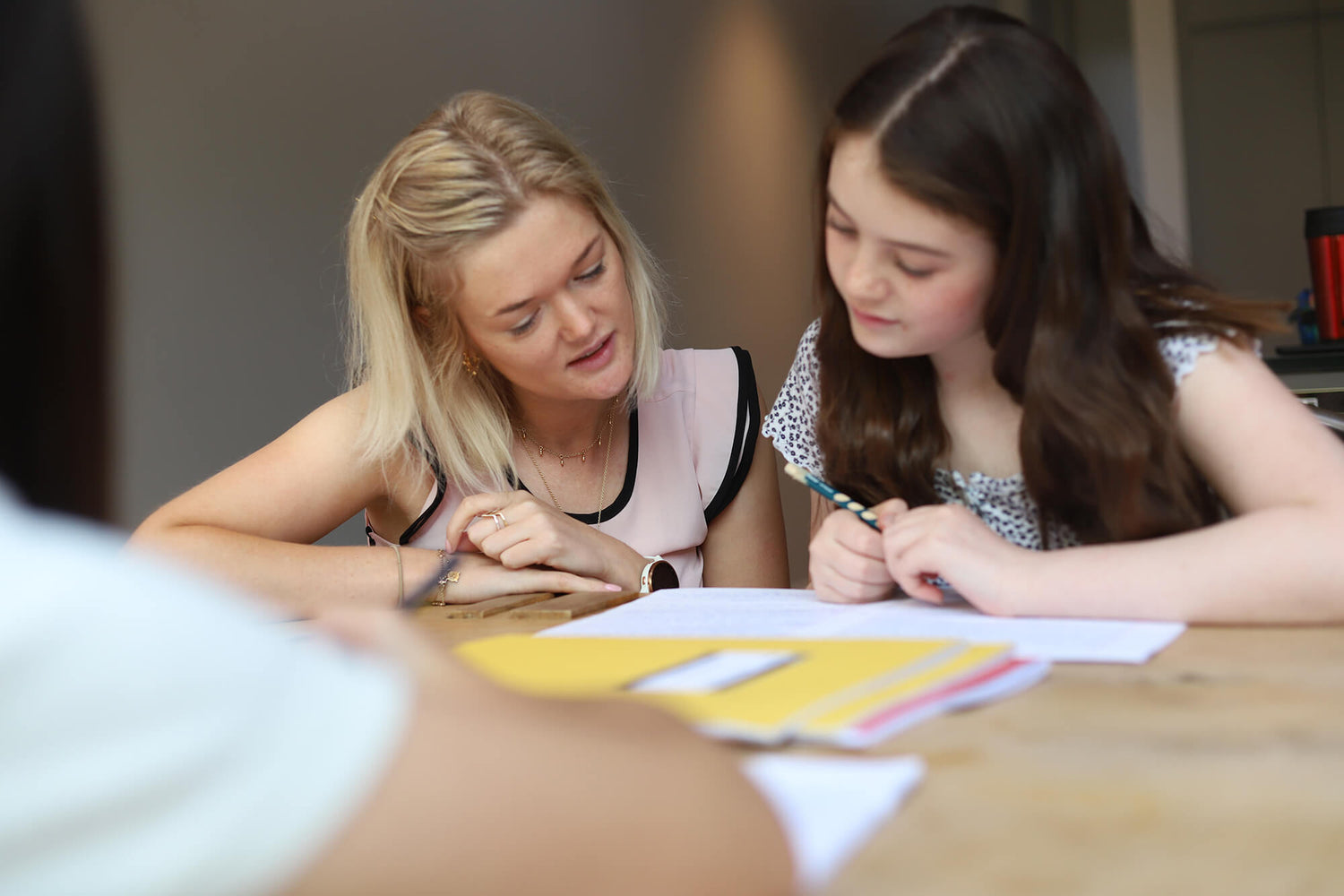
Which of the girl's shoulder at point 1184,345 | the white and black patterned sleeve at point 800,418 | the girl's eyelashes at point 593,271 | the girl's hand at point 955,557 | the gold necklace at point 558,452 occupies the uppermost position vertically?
the girl's eyelashes at point 593,271

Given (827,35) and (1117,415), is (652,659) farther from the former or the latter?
(827,35)

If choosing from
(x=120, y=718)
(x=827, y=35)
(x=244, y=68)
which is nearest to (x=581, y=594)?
(x=120, y=718)

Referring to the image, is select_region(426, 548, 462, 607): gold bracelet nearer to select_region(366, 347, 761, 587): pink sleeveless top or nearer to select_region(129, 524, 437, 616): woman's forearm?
select_region(129, 524, 437, 616): woman's forearm

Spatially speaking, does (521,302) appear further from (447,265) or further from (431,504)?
(431,504)

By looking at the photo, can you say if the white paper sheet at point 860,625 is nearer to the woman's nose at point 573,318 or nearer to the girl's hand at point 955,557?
the girl's hand at point 955,557

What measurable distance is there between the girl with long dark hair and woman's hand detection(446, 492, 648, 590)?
330 mm

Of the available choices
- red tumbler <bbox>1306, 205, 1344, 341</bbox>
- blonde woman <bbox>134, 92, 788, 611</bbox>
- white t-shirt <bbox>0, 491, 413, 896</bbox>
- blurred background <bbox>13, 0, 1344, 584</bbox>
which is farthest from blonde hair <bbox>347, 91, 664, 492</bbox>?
red tumbler <bbox>1306, 205, 1344, 341</bbox>

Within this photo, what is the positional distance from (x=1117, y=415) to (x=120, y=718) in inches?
36.5

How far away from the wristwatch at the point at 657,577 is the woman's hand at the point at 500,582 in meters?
0.04

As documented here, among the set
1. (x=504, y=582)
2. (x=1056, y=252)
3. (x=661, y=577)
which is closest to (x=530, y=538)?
(x=504, y=582)

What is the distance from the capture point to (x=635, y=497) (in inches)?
67.7

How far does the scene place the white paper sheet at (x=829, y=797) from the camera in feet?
1.57

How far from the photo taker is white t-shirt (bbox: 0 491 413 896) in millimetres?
259

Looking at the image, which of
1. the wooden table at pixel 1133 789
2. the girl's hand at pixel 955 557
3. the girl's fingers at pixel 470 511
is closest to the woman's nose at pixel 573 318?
the girl's fingers at pixel 470 511
